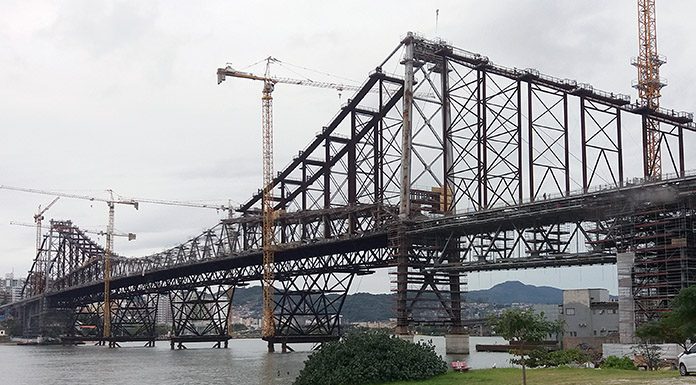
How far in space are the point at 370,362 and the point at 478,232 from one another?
3917 cm

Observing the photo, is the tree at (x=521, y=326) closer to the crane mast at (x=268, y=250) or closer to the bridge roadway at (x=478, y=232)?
the bridge roadway at (x=478, y=232)

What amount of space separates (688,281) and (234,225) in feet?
274

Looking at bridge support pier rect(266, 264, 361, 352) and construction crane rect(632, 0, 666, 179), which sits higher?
construction crane rect(632, 0, 666, 179)

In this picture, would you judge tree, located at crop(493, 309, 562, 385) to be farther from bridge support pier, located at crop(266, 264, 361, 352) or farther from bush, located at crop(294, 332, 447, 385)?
bridge support pier, located at crop(266, 264, 361, 352)

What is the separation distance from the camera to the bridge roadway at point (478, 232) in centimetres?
6425

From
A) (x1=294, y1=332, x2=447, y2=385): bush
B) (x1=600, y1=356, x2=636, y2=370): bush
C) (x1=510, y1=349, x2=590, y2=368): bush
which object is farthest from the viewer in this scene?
(x1=510, y1=349, x2=590, y2=368): bush

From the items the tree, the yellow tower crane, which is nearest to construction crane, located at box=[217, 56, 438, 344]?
the yellow tower crane

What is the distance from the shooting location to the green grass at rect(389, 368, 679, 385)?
120 ft

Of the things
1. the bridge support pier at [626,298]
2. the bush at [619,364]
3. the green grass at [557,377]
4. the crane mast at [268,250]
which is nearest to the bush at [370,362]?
the green grass at [557,377]

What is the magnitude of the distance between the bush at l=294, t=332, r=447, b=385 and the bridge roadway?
22.9 meters

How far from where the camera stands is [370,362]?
156ft

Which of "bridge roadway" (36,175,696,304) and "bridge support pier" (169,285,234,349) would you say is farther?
"bridge support pier" (169,285,234,349)

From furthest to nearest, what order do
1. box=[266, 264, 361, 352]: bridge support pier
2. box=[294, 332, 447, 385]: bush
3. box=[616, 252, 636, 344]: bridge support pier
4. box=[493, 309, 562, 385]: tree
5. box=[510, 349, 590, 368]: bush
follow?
box=[266, 264, 361, 352]: bridge support pier → box=[616, 252, 636, 344]: bridge support pier → box=[510, 349, 590, 368]: bush → box=[294, 332, 447, 385]: bush → box=[493, 309, 562, 385]: tree

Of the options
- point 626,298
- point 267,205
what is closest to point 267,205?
point 267,205
